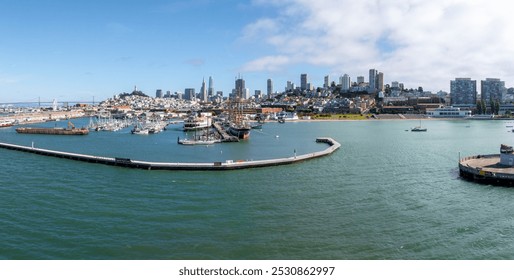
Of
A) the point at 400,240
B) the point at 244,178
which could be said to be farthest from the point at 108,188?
the point at 400,240

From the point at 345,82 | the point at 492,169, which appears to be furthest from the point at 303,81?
the point at 492,169

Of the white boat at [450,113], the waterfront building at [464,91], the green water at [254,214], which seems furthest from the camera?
the waterfront building at [464,91]

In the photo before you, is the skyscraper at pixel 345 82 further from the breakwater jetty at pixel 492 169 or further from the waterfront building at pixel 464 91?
the breakwater jetty at pixel 492 169

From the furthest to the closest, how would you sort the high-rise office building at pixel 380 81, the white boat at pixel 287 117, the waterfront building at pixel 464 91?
the high-rise office building at pixel 380 81 → the waterfront building at pixel 464 91 → the white boat at pixel 287 117

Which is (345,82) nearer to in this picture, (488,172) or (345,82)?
(345,82)

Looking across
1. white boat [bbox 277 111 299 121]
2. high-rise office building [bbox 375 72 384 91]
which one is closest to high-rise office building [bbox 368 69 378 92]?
high-rise office building [bbox 375 72 384 91]

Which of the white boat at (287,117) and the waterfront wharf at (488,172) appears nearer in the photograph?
the waterfront wharf at (488,172)

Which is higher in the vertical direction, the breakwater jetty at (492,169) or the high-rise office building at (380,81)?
the high-rise office building at (380,81)

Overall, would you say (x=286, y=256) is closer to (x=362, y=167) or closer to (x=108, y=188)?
(x=108, y=188)

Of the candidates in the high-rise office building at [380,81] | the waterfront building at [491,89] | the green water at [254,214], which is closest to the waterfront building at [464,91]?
the waterfront building at [491,89]
